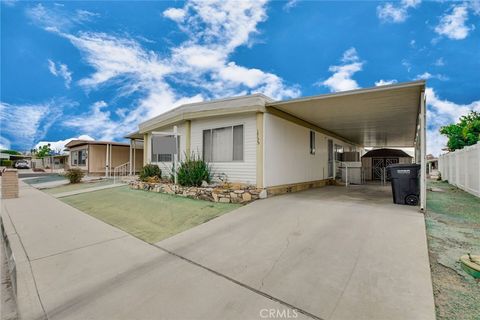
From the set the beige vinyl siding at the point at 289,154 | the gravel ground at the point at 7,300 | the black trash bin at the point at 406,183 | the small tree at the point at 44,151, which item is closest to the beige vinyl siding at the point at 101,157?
the beige vinyl siding at the point at 289,154

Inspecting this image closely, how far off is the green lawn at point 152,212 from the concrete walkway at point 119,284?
2.01 ft

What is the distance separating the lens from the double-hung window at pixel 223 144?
8188 mm

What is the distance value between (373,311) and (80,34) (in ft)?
54.5

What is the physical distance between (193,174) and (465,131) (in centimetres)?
2322

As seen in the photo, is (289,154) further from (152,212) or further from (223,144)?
(152,212)

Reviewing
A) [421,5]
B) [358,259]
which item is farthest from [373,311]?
[421,5]

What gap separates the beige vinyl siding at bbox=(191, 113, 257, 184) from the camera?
7.69 meters

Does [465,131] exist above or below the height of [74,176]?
above

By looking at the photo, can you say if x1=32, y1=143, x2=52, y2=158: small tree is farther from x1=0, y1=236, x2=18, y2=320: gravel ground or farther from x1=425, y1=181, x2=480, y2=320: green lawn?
x1=425, y1=181, x2=480, y2=320: green lawn

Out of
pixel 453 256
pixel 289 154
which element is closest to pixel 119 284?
pixel 453 256

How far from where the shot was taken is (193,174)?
824 cm

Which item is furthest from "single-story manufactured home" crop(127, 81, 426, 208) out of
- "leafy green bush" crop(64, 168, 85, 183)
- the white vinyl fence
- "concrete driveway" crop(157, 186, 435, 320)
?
"leafy green bush" crop(64, 168, 85, 183)

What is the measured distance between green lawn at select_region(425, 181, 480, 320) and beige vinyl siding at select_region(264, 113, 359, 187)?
170 inches

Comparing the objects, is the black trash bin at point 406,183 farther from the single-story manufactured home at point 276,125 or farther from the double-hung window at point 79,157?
the double-hung window at point 79,157
